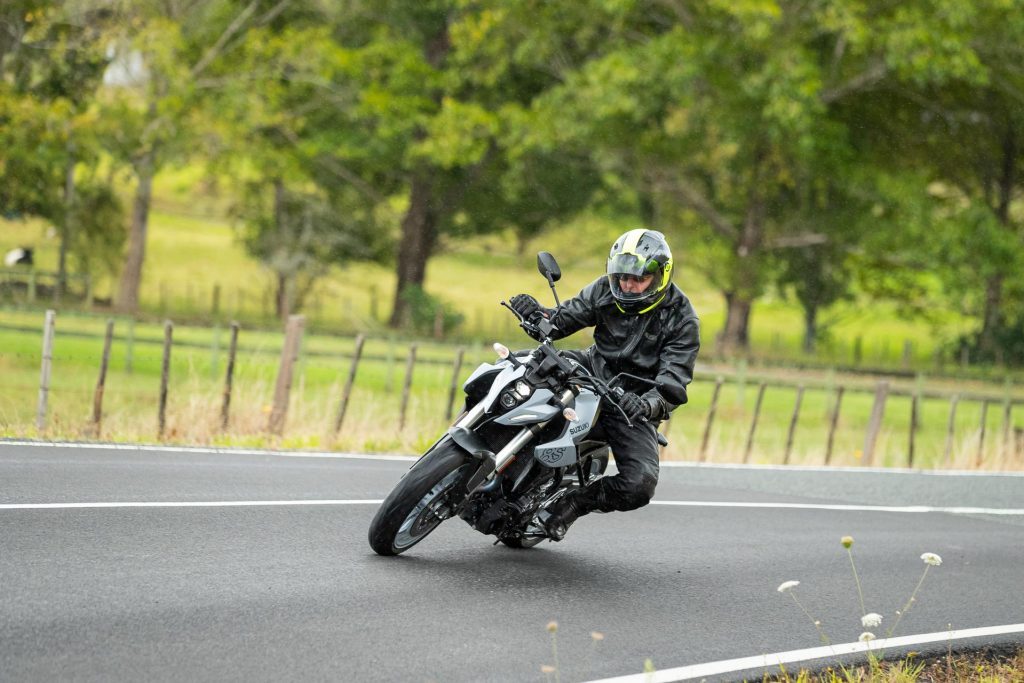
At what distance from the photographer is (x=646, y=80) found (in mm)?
35219

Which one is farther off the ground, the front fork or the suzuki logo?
the suzuki logo

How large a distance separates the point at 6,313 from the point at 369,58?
16164mm

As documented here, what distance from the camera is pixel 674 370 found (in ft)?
26.8

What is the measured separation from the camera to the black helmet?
7.97 m

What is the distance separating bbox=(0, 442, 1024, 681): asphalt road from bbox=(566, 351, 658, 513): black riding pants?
21.4 inches

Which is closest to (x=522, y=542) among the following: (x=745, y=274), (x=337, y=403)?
(x=337, y=403)

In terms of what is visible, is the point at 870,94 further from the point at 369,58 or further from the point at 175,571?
the point at 175,571

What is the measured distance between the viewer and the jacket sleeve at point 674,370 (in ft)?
26.2

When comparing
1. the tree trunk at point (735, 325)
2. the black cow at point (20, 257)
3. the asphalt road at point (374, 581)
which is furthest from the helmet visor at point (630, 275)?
the black cow at point (20, 257)

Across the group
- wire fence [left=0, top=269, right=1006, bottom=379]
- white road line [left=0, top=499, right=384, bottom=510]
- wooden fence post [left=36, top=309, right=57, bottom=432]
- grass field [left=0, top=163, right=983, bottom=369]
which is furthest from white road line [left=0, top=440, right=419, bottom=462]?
grass field [left=0, top=163, right=983, bottom=369]

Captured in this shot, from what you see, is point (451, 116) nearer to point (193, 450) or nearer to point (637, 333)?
point (193, 450)

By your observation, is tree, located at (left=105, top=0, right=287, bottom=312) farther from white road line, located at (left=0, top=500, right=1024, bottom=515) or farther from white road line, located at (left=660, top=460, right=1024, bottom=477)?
white road line, located at (left=0, top=500, right=1024, bottom=515)

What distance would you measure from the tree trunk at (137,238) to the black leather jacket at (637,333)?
3026 centimetres

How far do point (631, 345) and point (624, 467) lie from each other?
2.39 ft
